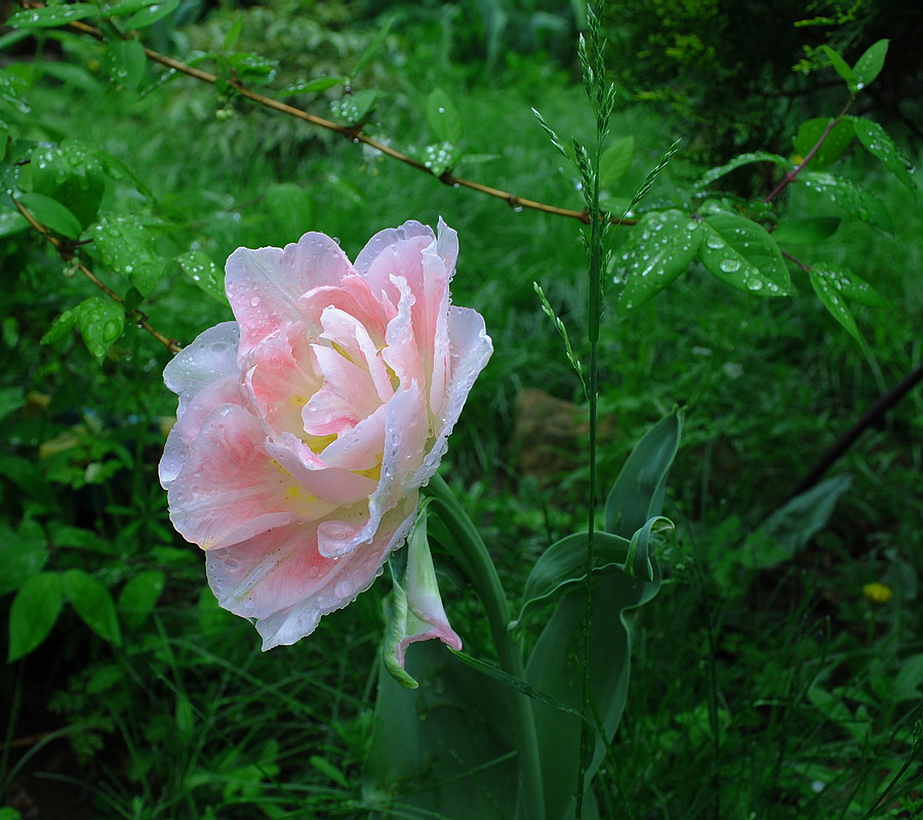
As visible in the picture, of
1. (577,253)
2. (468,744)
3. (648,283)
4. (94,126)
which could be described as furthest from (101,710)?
(94,126)

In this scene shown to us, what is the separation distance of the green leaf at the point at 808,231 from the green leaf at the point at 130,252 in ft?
2.38

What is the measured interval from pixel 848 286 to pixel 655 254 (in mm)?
243

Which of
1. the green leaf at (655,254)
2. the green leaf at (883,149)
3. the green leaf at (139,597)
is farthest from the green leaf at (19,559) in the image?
the green leaf at (883,149)

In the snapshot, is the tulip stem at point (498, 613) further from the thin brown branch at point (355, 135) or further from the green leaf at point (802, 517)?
the green leaf at point (802, 517)

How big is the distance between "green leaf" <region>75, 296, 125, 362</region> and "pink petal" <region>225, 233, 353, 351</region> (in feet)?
1.06

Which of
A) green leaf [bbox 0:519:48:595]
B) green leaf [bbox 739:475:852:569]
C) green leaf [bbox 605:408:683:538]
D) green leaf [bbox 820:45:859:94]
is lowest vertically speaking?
green leaf [bbox 0:519:48:595]

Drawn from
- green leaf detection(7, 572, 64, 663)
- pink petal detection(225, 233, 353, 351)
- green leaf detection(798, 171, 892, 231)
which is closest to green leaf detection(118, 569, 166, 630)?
green leaf detection(7, 572, 64, 663)

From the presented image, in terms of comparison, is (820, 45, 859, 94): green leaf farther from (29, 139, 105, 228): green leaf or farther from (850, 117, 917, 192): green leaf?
(29, 139, 105, 228): green leaf

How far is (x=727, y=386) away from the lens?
229cm

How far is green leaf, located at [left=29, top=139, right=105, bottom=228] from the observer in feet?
3.36

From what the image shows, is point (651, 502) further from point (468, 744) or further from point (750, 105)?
point (750, 105)

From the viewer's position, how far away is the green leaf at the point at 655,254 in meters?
0.90

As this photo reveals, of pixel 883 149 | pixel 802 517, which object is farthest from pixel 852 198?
pixel 802 517

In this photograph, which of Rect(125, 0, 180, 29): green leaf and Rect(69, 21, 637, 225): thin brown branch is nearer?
Rect(125, 0, 180, 29): green leaf
